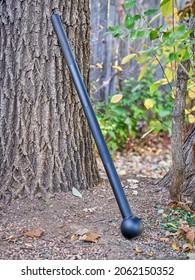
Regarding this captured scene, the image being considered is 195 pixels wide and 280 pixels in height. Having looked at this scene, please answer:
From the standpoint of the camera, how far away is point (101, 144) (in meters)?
2.11

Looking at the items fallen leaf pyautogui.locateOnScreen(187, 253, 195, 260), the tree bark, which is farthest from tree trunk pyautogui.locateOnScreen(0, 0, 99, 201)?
fallen leaf pyautogui.locateOnScreen(187, 253, 195, 260)

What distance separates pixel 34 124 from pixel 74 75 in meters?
0.35

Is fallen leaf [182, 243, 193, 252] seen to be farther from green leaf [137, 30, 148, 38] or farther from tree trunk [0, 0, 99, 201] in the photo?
green leaf [137, 30, 148, 38]

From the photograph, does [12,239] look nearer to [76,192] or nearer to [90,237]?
[90,237]

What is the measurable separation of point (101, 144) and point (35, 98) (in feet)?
1.54

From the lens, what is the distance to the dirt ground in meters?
1.88

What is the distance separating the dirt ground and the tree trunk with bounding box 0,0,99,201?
0.14 meters

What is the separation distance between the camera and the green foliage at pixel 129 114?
200 inches

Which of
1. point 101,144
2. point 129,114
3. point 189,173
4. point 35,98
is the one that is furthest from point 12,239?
point 129,114

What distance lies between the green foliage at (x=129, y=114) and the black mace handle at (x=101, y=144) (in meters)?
2.63

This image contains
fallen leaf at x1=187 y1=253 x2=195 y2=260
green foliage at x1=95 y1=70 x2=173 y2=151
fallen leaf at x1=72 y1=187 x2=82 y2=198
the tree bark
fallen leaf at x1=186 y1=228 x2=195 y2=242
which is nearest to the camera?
fallen leaf at x1=187 y1=253 x2=195 y2=260

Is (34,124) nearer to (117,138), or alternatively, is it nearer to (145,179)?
(145,179)

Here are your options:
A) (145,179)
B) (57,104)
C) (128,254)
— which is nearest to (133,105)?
(145,179)
